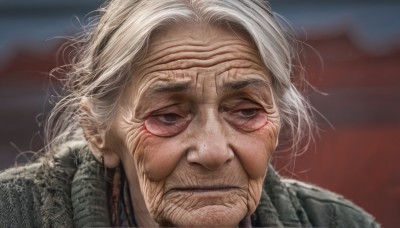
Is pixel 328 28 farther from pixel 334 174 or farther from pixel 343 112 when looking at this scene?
pixel 334 174

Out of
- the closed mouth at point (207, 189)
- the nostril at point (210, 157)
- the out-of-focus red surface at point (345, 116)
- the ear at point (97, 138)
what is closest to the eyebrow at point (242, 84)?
the nostril at point (210, 157)

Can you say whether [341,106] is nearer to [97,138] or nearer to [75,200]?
[97,138]

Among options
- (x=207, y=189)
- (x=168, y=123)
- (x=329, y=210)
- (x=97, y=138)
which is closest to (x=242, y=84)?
(x=168, y=123)

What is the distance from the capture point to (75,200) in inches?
183

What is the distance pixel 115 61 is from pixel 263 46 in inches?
22.2

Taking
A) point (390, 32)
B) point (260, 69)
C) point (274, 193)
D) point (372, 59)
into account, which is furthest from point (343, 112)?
point (260, 69)

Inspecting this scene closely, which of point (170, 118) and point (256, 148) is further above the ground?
point (170, 118)

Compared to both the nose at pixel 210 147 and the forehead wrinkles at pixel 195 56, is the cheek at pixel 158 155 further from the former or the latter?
the forehead wrinkles at pixel 195 56

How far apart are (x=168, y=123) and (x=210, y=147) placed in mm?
222

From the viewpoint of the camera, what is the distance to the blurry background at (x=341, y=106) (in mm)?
7188

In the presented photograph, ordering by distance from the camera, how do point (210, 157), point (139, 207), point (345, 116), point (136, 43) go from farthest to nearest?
point (345, 116) < point (139, 207) < point (136, 43) < point (210, 157)

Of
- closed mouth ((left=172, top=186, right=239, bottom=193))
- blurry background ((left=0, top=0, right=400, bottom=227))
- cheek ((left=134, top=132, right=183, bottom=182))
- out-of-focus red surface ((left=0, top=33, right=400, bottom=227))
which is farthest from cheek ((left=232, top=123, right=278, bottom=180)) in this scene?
out-of-focus red surface ((left=0, top=33, right=400, bottom=227))

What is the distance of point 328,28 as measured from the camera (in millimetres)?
7965

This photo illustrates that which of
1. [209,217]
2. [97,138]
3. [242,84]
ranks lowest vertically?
[209,217]
